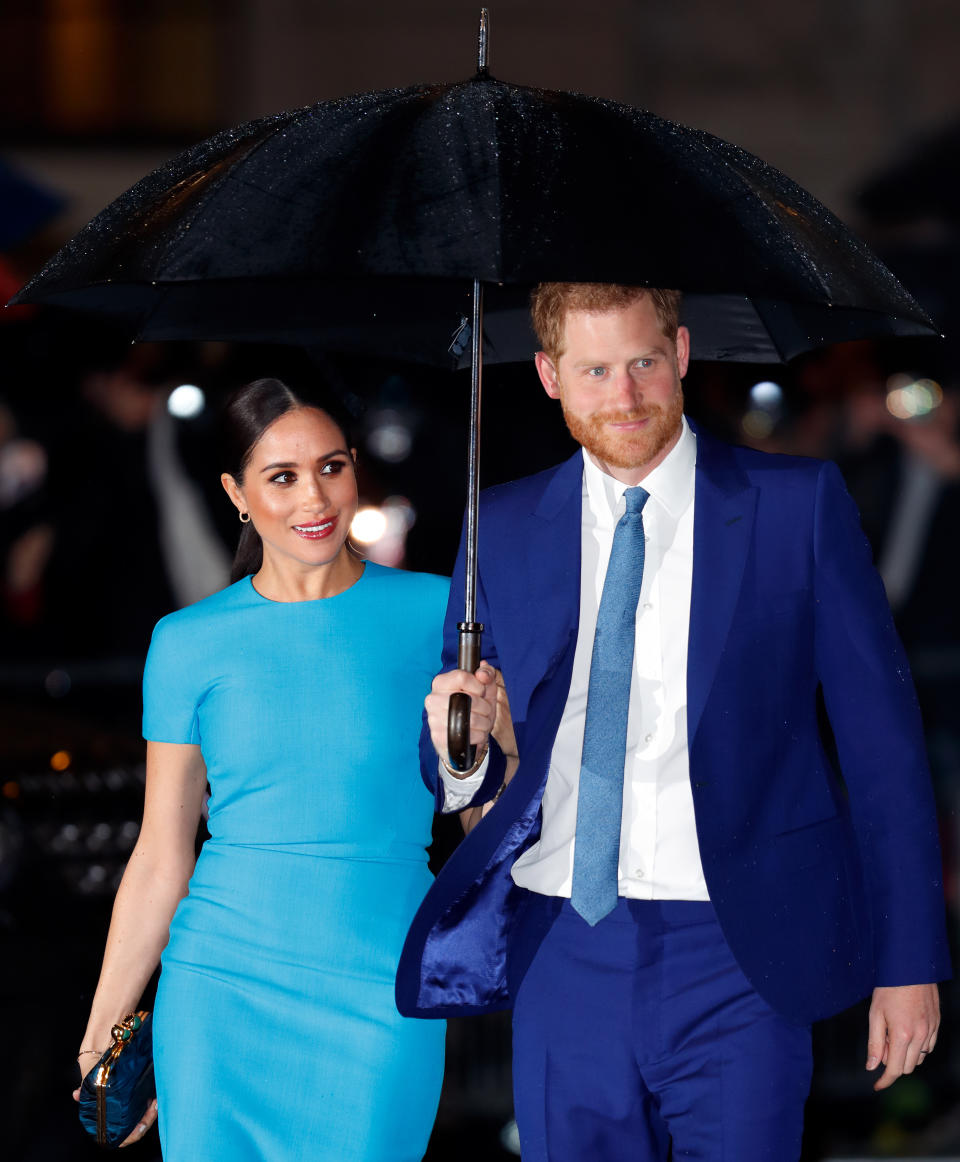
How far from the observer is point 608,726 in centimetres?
348

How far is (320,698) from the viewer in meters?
3.90

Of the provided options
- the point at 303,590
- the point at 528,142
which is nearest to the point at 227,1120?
the point at 303,590

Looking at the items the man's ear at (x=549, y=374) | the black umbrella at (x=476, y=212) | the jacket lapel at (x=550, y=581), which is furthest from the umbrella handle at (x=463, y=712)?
the man's ear at (x=549, y=374)

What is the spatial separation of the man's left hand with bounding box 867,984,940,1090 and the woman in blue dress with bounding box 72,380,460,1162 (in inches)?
34.7

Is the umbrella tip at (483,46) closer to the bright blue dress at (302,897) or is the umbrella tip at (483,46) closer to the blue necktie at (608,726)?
the blue necktie at (608,726)

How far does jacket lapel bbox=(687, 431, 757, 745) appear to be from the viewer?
3479 mm

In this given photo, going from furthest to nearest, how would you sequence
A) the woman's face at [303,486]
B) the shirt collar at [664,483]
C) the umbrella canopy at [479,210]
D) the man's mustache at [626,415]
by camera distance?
1. the woman's face at [303,486]
2. the shirt collar at [664,483]
3. the man's mustache at [626,415]
4. the umbrella canopy at [479,210]

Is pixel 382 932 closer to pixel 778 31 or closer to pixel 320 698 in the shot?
pixel 320 698

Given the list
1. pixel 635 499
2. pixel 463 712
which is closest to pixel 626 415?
pixel 635 499

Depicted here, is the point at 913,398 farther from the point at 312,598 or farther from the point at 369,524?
the point at 312,598

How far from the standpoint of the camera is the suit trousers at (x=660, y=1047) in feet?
11.4

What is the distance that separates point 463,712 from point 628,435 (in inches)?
23.1

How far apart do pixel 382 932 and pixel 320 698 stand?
0.48 meters

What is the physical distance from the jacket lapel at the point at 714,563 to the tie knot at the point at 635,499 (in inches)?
3.9
